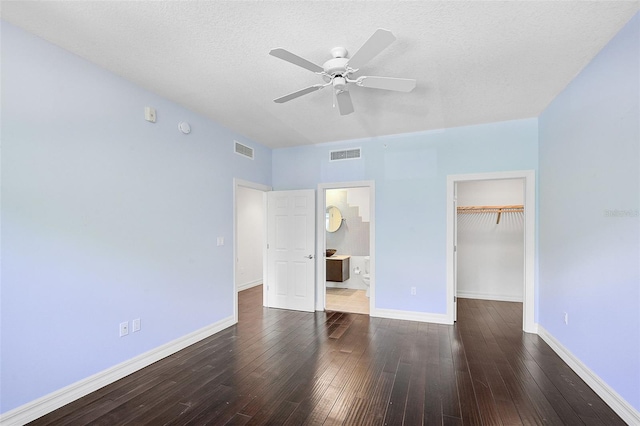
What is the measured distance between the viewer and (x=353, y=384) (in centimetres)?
256

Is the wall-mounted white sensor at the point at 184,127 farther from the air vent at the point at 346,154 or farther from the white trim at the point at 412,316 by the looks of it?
the white trim at the point at 412,316

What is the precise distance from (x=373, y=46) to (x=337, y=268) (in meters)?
4.70

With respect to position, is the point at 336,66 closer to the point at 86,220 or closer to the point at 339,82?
the point at 339,82

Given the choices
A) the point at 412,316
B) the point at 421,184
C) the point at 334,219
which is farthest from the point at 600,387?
the point at 334,219

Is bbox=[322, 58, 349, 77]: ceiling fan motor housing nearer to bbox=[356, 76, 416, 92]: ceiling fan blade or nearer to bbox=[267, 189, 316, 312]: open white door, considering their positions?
bbox=[356, 76, 416, 92]: ceiling fan blade

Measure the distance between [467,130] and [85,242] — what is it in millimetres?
4539

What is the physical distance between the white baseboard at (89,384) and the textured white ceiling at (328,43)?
8.71ft

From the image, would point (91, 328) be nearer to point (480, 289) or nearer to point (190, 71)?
point (190, 71)

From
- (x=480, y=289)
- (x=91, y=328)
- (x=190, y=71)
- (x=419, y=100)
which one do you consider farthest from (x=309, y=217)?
(x=480, y=289)

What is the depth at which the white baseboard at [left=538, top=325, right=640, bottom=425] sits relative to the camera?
203 cm

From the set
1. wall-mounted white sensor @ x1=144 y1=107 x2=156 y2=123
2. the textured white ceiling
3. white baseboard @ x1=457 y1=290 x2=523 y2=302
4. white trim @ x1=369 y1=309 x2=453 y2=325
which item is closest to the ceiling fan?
the textured white ceiling

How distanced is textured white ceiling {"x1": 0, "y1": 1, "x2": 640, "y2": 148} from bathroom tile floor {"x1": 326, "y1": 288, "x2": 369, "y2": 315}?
3168 millimetres

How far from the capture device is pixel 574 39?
7.19ft

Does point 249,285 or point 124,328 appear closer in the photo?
point 124,328
